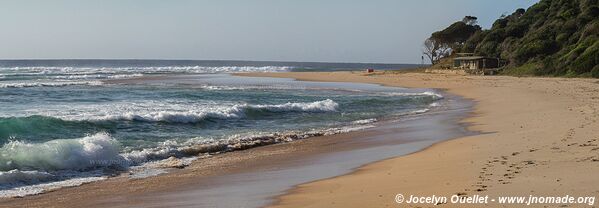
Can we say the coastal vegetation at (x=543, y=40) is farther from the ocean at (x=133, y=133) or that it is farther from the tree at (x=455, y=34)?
the ocean at (x=133, y=133)

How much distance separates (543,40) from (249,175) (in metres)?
52.1

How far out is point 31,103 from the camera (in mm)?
26016

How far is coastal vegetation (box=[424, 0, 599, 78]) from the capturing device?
4597cm

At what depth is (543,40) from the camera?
56.2 metres

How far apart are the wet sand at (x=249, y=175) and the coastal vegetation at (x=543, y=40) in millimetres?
32319

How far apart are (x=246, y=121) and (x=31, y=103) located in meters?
11.1

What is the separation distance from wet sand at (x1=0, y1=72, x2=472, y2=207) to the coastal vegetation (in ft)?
106

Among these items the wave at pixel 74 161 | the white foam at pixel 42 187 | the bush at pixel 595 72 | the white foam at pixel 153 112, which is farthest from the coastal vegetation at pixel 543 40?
the white foam at pixel 42 187

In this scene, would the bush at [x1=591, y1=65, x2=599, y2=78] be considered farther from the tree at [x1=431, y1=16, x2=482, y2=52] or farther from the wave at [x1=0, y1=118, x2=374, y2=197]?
the tree at [x1=431, y1=16, x2=482, y2=52]

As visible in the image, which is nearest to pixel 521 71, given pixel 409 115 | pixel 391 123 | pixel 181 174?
pixel 409 115

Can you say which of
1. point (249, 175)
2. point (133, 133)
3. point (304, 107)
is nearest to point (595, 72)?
point (304, 107)

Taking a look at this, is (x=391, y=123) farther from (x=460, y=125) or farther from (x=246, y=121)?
(x=246, y=121)

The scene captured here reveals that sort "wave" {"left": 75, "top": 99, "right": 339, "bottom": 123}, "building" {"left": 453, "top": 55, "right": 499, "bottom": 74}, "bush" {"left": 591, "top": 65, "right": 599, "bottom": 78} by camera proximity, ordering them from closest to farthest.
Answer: "wave" {"left": 75, "top": 99, "right": 339, "bottom": 123} < "bush" {"left": 591, "top": 65, "right": 599, "bottom": 78} < "building" {"left": 453, "top": 55, "right": 499, "bottom": 74}

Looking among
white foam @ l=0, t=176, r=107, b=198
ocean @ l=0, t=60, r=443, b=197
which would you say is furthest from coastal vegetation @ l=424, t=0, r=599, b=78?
white foam @ l=0, t=176, r=107, b=198
